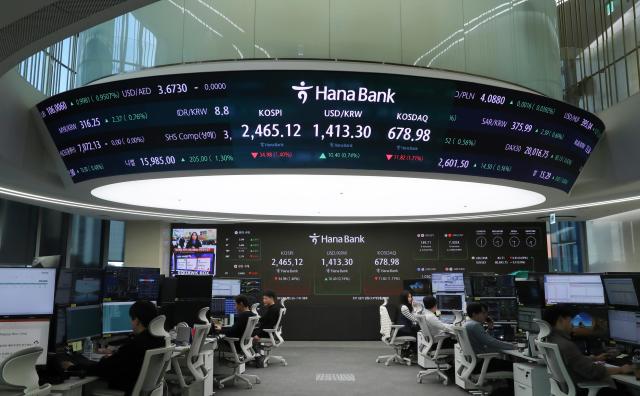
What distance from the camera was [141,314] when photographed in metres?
4.20

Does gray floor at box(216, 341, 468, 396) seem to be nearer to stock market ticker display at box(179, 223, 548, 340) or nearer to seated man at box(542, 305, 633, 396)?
stock market ticker display at box(179, 223, 548, 340)

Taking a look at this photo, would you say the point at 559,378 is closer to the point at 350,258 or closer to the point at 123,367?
the point at 123,367

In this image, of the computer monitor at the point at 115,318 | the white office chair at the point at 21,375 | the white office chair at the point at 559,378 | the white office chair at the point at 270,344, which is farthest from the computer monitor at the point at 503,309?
the white office chair at the point at 21,375

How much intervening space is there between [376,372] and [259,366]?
2004 mm

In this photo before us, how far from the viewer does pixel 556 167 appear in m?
6.53

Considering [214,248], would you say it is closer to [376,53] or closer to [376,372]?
[376,372]

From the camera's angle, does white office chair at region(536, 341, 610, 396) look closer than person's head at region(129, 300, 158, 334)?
Yes

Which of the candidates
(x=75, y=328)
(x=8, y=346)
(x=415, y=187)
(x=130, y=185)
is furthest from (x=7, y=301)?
(x=415, y=187)

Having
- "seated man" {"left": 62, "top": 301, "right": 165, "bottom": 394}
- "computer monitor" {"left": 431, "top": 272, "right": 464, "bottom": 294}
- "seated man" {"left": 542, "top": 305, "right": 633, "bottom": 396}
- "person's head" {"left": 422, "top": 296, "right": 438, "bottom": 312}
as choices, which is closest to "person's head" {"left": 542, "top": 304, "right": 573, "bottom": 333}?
"seated man" {"left": 542, "top": 305, "right": 633, "bottom": 396}

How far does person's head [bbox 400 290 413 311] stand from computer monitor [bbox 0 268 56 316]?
22.1 feet

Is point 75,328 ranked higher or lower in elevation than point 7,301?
lower

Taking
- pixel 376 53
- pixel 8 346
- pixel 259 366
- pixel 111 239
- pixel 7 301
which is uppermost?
pixel 376 53

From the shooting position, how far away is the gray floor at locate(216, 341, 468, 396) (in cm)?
679

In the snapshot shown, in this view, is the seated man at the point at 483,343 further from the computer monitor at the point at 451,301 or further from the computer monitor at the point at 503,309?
the computer monitor at the point at 451,301
